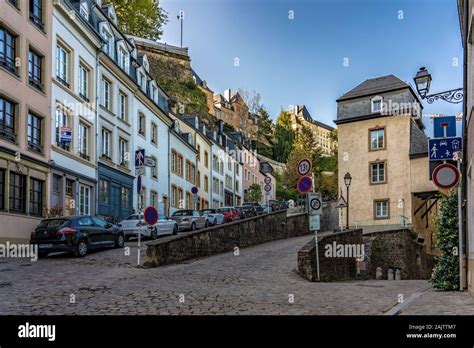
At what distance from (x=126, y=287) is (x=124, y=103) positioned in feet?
79.9

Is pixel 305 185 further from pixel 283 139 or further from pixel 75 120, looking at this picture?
pixel 283 139

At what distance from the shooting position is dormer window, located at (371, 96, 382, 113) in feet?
128

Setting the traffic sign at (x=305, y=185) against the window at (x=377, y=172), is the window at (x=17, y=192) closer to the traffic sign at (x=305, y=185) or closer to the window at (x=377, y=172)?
the traffic sign at (x=305, y=185)

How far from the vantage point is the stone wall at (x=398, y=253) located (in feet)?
95.5

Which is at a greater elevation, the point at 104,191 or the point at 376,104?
the point at 376,104

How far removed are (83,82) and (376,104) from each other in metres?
20.8

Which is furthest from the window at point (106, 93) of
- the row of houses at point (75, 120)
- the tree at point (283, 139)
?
the tree at point (283, 139)

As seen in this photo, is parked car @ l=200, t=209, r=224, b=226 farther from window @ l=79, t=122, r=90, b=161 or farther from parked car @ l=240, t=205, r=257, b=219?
window @ l=79, t=122, r=90, b=161

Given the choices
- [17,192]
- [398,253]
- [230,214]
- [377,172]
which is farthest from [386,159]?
[17,192]

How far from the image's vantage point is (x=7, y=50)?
69.0 feet

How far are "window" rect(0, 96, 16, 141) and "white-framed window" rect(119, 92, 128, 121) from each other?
1220 centimetres

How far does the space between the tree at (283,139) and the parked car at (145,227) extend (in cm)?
6826

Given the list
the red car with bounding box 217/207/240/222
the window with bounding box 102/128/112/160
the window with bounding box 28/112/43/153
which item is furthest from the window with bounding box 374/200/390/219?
the window with bounding box 28/112/43/153

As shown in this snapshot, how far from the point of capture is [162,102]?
140ft
